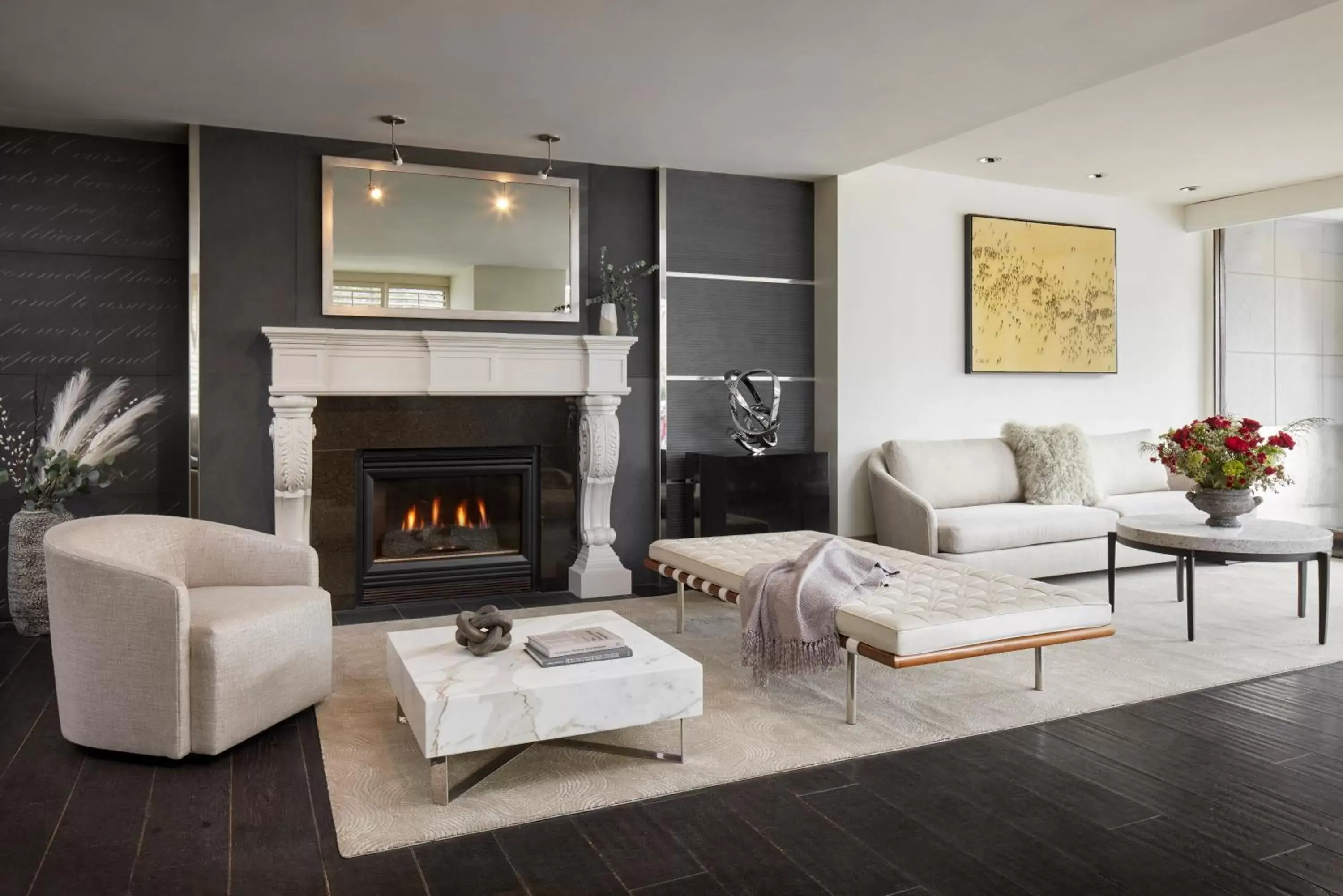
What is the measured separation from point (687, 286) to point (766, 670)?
2.79 metres

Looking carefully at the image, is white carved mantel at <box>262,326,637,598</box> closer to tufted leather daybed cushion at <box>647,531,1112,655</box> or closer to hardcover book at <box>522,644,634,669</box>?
tufted leather daybed cushion at <box>647,531,1112,655</box>

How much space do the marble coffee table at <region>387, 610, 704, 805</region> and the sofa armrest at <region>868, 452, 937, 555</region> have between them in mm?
2684

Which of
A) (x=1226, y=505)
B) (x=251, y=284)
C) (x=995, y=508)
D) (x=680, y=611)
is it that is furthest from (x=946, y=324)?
(x=251, y=284)

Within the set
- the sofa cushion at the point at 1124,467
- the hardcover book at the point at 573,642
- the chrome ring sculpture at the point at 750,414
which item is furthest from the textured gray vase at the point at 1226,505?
the hardcover book at the point at 573,642

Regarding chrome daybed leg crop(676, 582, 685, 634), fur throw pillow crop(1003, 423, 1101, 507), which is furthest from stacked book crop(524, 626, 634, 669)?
fur throw pillow crop(1003, 423, 1101, 507)

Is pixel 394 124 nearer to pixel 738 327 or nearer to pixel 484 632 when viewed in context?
pixel 738 327

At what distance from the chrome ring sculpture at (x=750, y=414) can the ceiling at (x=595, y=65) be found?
4.30 feet

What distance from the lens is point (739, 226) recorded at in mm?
5688

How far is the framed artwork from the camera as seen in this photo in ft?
20.5

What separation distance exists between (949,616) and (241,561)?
245 centimetres

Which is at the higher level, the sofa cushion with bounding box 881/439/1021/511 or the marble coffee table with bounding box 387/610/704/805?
the sofa cushion with bounding box 881/439/1021/511

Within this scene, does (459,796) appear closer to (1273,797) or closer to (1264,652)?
(1273,797)

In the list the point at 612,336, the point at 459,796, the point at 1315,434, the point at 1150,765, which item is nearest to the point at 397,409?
the point at 612,336

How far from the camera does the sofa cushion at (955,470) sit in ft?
18.7
